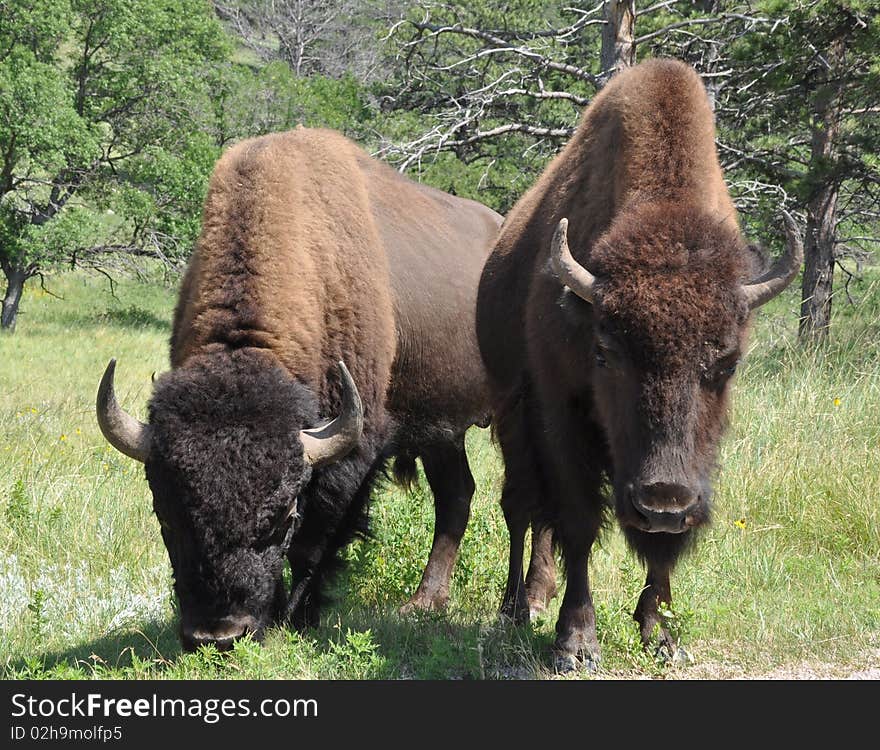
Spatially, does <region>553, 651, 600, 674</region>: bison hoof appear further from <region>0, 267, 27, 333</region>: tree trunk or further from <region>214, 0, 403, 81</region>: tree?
<region>214, 0, 403, 81</region>: tree

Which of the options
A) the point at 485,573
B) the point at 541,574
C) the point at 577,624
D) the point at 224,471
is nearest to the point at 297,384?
the point at 224,471

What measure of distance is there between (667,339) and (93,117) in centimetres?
2125

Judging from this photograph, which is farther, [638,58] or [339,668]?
[638,58]

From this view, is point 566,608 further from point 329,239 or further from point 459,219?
point 459,219

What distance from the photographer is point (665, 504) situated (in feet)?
12.2

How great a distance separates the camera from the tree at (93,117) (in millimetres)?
19969

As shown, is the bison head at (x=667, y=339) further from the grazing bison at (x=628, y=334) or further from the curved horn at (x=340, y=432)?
the curved horn at (x=340, y=432)

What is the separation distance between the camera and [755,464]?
7.32 m

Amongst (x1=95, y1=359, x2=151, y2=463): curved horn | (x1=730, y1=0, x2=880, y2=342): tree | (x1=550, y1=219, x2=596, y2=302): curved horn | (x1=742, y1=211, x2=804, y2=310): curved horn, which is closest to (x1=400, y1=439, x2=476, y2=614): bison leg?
(x1=95, y1=359, x2=151, y2=463): curved horn

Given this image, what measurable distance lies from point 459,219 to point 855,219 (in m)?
10.8

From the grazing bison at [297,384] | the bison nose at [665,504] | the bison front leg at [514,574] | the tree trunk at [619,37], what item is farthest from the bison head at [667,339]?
the tree trunk at [619,37]

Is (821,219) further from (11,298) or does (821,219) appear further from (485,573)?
(11,298)
